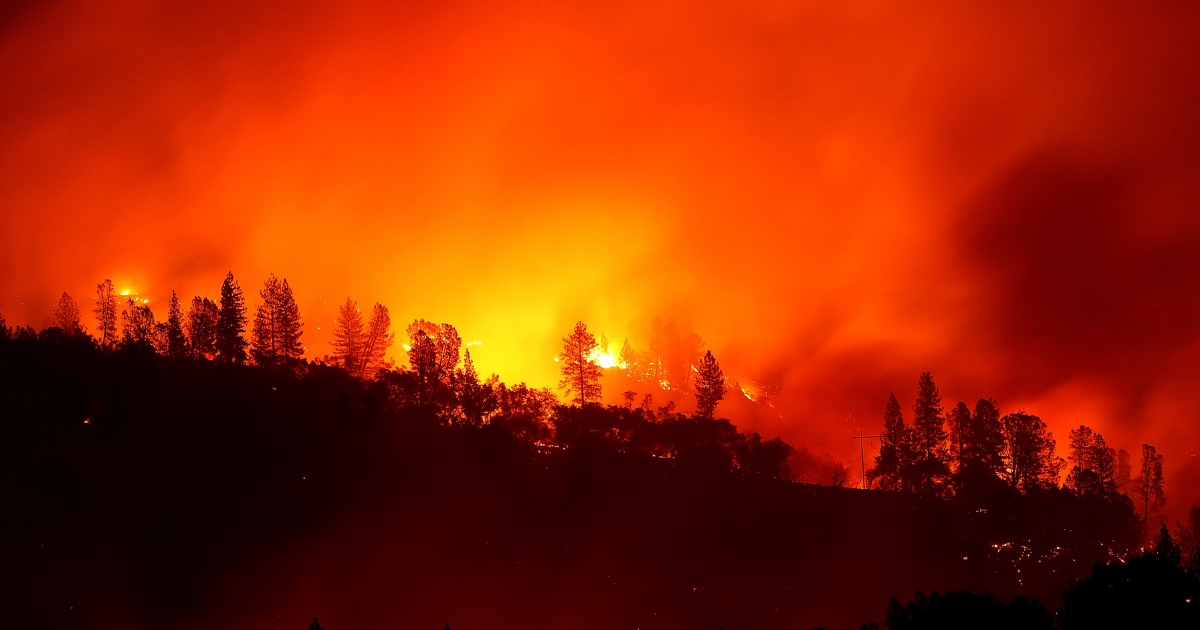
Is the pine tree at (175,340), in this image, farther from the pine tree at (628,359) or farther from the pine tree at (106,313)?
the pine tree at (628,359)

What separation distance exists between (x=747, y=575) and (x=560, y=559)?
713 inches

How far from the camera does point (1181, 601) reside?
125ft

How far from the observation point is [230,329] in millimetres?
117125

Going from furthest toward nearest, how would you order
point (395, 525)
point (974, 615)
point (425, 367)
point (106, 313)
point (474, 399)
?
1. point (106, 313)
2. point (425, 367)
3. point (474, 399)
4. point (395, 525)
5. point (974, 615)

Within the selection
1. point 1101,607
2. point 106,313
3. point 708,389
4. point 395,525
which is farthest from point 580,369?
point 1101,607

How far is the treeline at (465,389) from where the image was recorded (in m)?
112

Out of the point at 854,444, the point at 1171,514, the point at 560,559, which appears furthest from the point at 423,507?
the point at 1171,514

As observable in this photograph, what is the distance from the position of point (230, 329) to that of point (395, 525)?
39.8 m

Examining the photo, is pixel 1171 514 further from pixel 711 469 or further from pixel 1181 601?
pixel 1181 601

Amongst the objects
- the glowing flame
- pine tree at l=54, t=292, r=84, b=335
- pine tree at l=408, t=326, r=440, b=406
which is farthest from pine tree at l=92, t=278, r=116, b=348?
the glowing flame

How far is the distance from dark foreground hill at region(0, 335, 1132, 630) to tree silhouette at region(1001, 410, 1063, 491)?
12.0 m

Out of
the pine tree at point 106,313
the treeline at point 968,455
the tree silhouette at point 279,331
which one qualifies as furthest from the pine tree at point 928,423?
the pine tree at point 106,313

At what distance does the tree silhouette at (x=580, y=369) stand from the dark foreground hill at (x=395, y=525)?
56.2ft

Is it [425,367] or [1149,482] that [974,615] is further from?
[1149,482]
